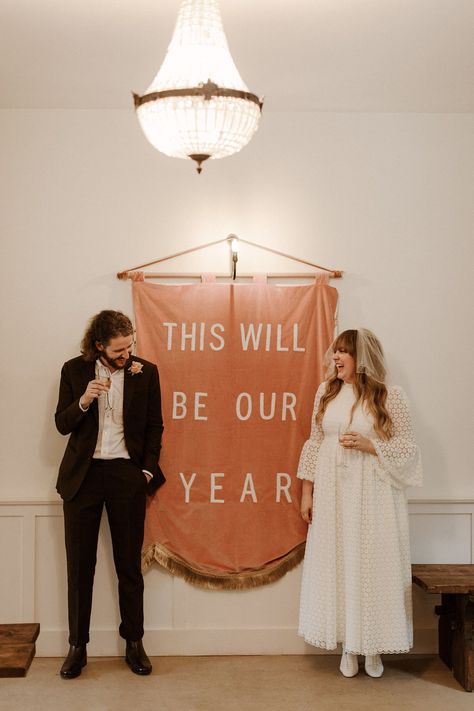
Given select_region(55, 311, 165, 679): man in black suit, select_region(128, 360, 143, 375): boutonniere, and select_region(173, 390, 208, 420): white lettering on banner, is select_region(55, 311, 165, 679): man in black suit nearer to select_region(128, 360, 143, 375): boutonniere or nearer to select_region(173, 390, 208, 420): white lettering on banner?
select_region(128, 360, 143, 375): boutonniere

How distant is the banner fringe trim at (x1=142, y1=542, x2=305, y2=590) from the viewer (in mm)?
4070

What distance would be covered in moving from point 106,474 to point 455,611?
1734mm

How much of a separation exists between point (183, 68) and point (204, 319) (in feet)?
6.11

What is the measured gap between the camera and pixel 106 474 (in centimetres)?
383

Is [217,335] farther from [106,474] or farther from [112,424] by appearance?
[106,474]

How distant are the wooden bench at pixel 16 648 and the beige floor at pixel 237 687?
93 centimetres

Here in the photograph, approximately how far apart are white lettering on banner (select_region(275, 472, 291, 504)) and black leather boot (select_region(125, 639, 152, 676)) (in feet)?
3.15

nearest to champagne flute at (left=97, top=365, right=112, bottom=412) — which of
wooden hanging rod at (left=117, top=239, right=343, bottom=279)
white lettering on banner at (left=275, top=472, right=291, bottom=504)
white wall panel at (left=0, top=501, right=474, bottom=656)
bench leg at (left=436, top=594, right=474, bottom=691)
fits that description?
wooden hanging rod at (left=117, top=239, right=343, bottom=279)

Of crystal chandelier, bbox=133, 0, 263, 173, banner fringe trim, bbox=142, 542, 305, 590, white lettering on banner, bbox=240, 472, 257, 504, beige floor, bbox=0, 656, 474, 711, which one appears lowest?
beige floor, bbox=0, 656, 474, 711

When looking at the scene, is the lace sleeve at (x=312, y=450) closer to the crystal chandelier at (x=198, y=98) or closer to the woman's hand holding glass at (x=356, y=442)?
the woman's hand holding glass at (x=356, y=442)

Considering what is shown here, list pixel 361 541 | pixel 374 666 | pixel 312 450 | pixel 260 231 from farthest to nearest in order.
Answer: pixel 260 231 → pixel 312 450 → pixel 374 666 → pixel 361 541

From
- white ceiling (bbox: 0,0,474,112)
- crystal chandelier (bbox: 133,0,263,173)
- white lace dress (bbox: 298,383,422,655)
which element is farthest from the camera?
white lace dress (bbox: 298,383,422,655)

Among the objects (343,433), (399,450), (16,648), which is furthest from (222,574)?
(16,648)

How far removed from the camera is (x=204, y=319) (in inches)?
164
